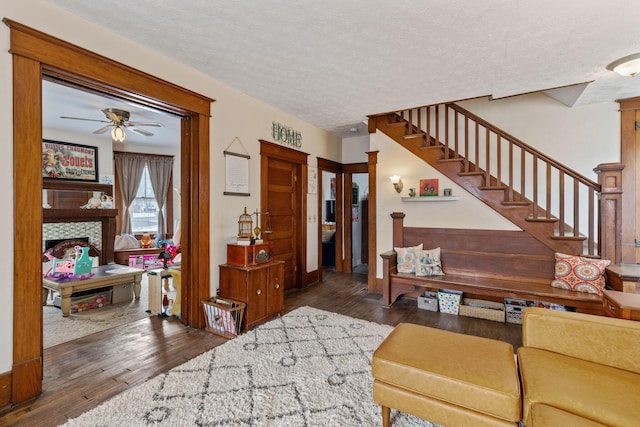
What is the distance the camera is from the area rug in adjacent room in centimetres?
271

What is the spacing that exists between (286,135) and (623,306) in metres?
3.71

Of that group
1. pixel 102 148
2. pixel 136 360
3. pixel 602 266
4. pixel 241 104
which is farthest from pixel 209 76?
pixel 602 266

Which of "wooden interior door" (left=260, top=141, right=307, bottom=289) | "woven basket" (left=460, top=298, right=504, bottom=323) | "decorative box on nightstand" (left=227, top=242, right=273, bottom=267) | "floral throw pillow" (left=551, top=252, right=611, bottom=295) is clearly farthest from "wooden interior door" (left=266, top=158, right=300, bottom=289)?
"floral throw pillow" (left=551, top=252, right=611, bottom=295)

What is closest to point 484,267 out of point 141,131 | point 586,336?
point 586,336

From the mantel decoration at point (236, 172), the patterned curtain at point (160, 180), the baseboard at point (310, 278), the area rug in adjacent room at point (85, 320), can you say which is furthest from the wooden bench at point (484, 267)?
the patterned curtain at point (160, 180)

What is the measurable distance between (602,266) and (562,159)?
1695 mm

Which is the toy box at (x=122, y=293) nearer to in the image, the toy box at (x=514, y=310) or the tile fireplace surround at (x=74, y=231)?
the tile fireplace surround at (x=74, y=231)

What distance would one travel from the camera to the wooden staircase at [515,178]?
126 inches

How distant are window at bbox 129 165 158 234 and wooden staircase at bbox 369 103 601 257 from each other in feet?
17.1

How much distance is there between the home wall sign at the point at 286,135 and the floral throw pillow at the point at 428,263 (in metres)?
2.33

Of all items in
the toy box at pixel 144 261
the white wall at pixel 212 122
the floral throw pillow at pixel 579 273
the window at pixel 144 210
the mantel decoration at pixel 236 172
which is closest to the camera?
the white wall at pixel 212 122

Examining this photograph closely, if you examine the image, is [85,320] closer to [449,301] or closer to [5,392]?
[5,392]

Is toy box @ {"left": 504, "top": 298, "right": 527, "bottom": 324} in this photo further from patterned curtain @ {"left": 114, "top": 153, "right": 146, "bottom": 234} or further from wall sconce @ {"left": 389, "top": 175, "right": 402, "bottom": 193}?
patterned curtain @ {"left": 114, "top": 153, "right": 146, "bottom": 234}

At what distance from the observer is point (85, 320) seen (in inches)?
122
